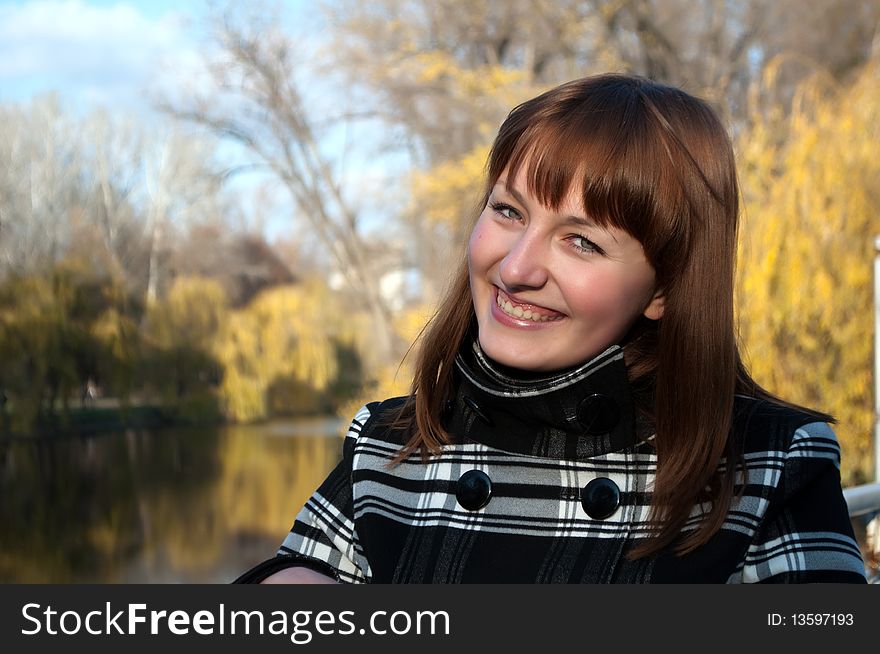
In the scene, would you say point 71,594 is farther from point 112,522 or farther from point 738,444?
point 112,522

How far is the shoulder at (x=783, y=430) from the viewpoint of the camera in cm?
107

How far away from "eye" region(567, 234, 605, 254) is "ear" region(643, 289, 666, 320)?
120 millimetres

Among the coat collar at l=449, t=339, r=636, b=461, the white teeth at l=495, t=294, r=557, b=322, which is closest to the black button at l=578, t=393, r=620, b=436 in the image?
the coat collar at l=449, t=339, r=636, b=461

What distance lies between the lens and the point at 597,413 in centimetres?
112

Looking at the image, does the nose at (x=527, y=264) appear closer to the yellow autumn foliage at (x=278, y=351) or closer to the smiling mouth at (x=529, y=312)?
the smiling mouth at (x=529, y=312)

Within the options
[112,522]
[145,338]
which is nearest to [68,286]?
[145,338]

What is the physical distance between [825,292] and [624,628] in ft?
15.1

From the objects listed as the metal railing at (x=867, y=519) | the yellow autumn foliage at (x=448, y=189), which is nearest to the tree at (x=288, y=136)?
the yellow autumn foliage at (x=448, y=189)

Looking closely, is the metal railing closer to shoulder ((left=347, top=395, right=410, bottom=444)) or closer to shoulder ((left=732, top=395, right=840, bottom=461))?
shoulder ((left=732, top=395, right=840, bottom=461))

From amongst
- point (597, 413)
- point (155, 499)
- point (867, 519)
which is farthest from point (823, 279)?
point (597, 413)

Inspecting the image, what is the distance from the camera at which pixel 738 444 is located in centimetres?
110

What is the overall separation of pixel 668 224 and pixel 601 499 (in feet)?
1.02

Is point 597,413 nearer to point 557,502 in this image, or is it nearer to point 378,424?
point 557,502

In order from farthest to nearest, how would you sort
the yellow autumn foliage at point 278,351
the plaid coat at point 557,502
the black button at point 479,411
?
1. the yellow autumn foliage at point 278,351
2. the black button at point 479,411
3. the plaid coat at point 557,502
